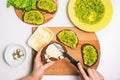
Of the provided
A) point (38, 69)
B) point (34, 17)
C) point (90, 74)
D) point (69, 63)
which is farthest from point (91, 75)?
point (34, 17)

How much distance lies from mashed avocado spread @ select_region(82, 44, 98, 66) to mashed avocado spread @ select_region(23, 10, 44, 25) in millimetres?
243

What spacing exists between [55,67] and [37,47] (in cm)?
13

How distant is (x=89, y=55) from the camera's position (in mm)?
1180

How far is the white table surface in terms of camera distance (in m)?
1.19

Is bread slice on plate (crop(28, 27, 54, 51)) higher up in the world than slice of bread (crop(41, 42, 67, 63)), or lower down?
higher up

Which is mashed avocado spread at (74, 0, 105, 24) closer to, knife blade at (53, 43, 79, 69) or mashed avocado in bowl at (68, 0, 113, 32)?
mashed avocado in bowl at (68, 0, 113, 32)

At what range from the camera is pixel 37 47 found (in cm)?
119

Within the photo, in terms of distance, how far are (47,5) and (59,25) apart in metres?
0.11

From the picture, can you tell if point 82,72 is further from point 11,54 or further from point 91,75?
point 11,54

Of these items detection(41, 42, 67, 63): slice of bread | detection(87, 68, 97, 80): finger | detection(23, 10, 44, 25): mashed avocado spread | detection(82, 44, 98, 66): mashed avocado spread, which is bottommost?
detection(87, 68, 97, 80): finger

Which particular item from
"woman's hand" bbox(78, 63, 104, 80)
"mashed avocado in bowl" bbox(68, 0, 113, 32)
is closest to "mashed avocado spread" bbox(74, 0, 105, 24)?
"mashed avocado in bowl" bbox(68, 0, 113, 32)

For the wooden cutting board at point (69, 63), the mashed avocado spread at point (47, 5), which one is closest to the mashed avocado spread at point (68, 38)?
the wooden cutting board at point (69, 63)

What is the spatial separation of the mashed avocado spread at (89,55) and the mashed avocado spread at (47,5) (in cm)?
→ 23

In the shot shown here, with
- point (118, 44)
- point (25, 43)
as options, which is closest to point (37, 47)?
Result: point (25, 43)
